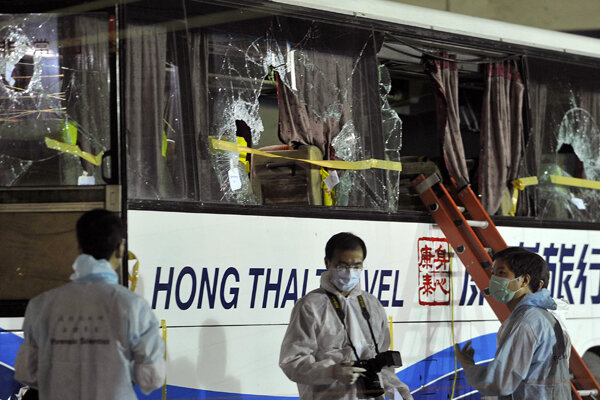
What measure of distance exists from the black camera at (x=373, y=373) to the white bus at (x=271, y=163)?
122cm

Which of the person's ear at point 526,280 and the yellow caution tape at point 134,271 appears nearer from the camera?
the person's ear at point 526,280

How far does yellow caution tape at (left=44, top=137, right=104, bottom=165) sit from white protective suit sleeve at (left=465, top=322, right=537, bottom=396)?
8.24ft

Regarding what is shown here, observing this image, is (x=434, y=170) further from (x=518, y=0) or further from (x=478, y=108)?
(x=518, y=0)

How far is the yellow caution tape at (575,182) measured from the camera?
24.9 feet

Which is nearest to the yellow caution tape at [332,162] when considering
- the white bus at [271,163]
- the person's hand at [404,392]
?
the white bus at [271,163]

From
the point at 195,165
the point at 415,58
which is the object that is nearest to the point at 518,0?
the point at 415,58

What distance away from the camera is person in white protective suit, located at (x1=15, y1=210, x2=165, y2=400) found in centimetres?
363

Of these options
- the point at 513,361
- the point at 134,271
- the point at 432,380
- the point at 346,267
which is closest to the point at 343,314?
the point at 346,267

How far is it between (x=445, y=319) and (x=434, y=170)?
119cm

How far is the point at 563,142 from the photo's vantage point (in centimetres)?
773

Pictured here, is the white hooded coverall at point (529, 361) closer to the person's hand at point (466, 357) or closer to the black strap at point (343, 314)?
the person's hand at point (466, 357)

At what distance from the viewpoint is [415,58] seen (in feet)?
23.6

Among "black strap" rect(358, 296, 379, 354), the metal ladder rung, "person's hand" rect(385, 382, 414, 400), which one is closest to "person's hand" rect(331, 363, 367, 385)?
"black strap" rect(358, 296, 379, 354)

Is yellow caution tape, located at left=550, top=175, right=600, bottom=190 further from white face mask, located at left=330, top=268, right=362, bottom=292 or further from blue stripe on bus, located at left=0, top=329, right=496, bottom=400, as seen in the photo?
white face mask, located at left=330, top=268, right=362, bottom=292
